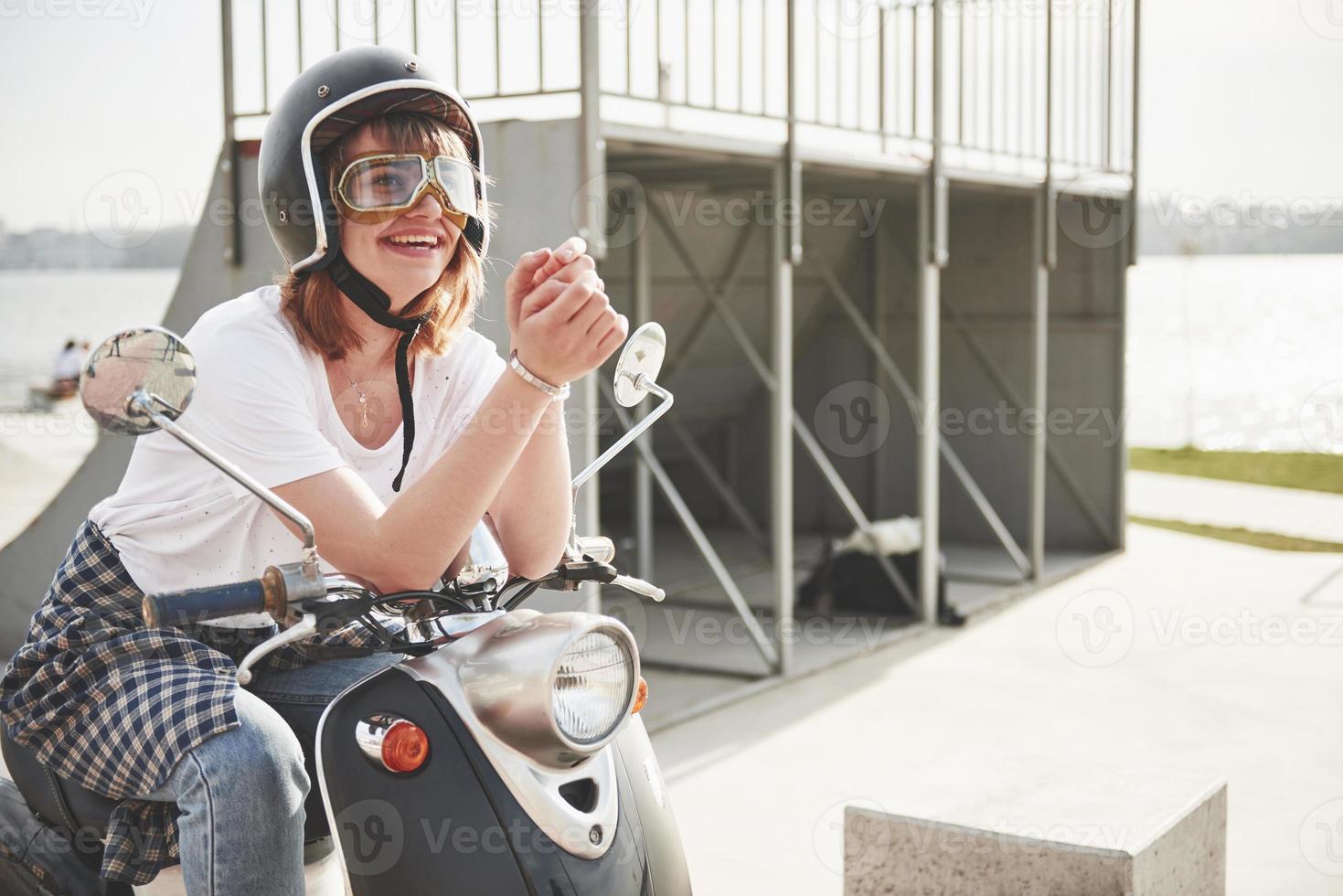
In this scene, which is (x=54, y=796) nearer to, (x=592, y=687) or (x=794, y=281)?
(x=592, y=687)

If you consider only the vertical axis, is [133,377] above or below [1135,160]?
below

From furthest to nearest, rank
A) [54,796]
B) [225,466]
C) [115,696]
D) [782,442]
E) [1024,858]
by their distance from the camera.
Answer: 1. [782,442]
2. [1024,858]
3. [54,796]
4. [115,696]
5. [225,466]

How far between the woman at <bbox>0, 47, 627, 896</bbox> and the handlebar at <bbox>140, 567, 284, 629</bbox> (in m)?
0.16

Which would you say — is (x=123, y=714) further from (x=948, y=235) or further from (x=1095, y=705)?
(x=948, y=235)

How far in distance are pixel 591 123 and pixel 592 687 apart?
291 centimetres

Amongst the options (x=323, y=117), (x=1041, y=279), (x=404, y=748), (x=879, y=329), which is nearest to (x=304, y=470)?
(x=404, y=748)

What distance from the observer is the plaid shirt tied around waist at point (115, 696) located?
1.64 metres

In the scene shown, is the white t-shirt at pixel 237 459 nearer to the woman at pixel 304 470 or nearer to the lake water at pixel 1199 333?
the woman at pixel 304 470

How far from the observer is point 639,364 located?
6.07 ft

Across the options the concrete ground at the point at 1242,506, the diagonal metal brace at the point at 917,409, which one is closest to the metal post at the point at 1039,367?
the diagonal metal brace at the point at 917,409

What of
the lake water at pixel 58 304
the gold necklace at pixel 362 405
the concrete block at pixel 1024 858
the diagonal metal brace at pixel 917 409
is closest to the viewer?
the gold necklace at pixel 362 405

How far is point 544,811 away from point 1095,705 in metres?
4.21

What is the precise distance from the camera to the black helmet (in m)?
1.74

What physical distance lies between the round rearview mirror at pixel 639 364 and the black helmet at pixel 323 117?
27cm
